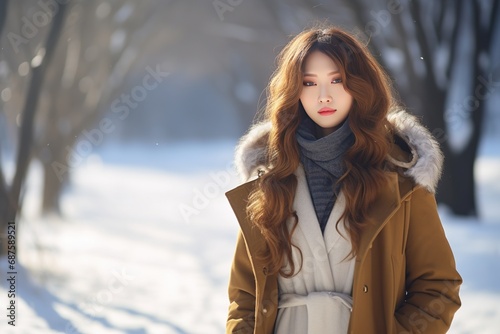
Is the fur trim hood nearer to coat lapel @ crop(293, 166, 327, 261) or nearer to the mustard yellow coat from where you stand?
the mustard yellow coat

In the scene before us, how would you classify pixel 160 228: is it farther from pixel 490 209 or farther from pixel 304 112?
pixel 304 112

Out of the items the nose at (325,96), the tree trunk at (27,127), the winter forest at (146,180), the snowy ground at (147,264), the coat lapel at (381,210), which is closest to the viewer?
the coat lapel at (381,210)

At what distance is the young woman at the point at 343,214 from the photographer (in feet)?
7.23

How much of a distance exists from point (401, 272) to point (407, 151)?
407mm

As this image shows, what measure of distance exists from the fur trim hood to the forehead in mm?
300

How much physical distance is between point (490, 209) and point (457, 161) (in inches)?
68.5

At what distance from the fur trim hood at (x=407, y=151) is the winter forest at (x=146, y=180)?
1.60ft

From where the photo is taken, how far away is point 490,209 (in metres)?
11.0

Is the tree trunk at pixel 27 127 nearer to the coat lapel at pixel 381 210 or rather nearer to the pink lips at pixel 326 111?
the pink lips at pixel 326 111

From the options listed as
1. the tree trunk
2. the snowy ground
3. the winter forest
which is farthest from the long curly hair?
the tree trunk

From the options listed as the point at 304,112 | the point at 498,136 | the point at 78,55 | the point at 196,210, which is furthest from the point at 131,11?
the point at 498,136

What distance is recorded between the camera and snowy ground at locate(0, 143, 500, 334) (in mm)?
5465

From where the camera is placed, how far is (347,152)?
7.38 ft

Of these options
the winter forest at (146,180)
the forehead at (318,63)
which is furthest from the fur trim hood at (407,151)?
the winter forest at (146,180)
